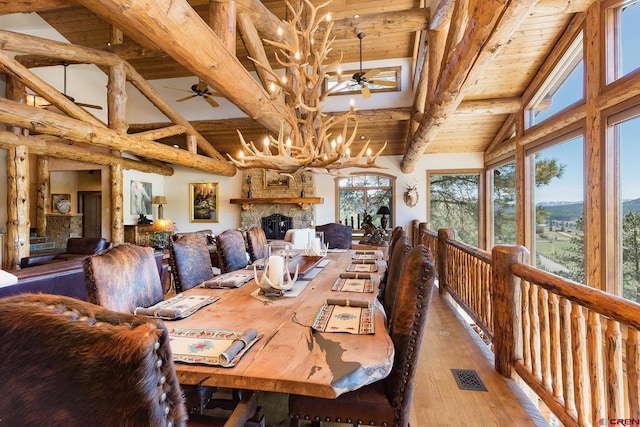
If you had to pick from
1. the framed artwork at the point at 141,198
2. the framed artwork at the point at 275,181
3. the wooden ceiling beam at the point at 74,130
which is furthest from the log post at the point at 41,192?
the framed artwork at the point at 275,181

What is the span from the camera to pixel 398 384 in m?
1.23

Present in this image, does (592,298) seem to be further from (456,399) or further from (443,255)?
(443,255)

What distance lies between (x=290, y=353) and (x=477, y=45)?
2.31 metres

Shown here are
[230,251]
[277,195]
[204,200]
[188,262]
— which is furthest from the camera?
[204,200]

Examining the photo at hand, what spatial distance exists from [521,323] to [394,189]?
19.3 ft

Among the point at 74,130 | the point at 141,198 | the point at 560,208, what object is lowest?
the point at 560,208

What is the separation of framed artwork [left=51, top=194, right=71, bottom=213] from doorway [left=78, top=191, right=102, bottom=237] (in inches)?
15.5

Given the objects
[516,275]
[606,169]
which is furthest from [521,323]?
[606,169]

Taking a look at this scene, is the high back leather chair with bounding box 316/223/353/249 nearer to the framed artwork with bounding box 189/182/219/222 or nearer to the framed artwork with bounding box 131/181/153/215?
the framed artwork with bounding box 189/182/219/222

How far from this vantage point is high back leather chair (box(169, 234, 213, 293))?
7.42ft

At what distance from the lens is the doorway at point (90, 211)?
9.32m

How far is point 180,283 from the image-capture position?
2260 millimetres

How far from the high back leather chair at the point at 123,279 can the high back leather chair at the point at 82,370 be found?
41.3 inches

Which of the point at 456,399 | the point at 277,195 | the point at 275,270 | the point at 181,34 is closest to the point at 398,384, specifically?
the point at 275,270
